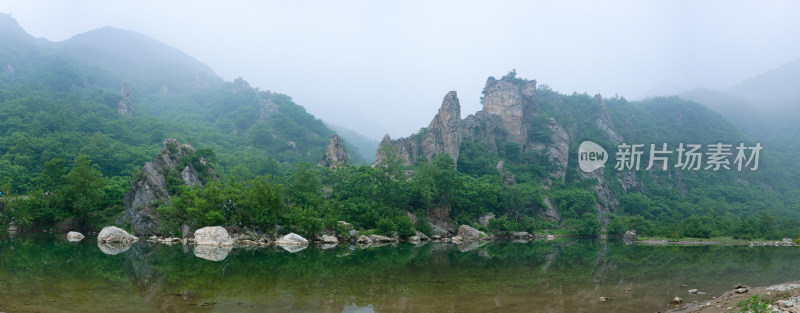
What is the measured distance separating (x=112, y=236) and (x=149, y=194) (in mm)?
4730

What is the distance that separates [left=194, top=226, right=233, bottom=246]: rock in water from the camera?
25.7m

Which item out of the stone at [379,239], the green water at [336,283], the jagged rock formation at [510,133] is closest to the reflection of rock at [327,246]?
the stone at [379,239]

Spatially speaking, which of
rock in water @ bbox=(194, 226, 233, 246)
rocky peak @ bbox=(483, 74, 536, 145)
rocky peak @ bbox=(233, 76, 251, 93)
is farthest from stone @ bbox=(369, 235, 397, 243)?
rocky peak @ bbox=(233, 76, 251, 93)

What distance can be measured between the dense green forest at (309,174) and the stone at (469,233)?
2622 mm

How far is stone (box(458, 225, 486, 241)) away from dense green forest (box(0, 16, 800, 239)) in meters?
2.62

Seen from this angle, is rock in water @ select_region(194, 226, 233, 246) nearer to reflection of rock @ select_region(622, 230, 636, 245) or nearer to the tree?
the tree

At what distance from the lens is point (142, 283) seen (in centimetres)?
1120

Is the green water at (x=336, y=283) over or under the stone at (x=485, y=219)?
over

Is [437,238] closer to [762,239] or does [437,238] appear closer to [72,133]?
[762,239]

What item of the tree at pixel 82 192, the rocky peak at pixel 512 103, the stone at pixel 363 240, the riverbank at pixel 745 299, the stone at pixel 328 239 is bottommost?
the stone at pixel 363 240

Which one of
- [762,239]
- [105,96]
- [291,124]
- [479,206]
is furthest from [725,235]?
[105,96]

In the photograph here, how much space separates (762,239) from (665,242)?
33.4 feet

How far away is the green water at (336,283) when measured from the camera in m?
9.27

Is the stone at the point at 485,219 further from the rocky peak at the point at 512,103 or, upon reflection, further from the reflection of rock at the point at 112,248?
the reflection of rock at the point at 112,248
